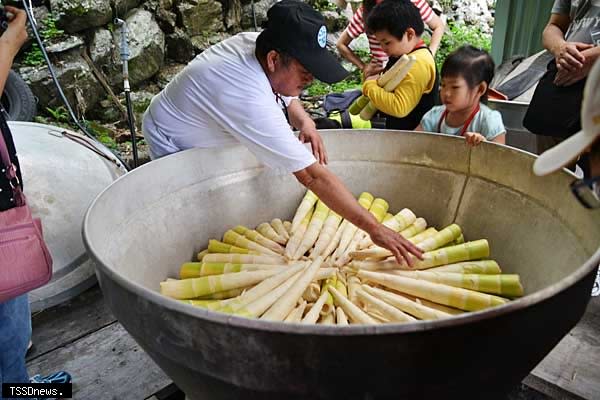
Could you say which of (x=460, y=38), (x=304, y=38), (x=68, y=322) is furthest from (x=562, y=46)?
(x=460, y=38)

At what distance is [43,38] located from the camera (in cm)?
638

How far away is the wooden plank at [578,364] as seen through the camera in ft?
6.65

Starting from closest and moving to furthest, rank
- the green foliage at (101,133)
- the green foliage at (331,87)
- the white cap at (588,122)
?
1. the white cap at (588,122)
2. the green foliage at (101,133)
3. the green foliage at (331,87)

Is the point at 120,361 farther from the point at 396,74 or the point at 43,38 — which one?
the point at 43,38

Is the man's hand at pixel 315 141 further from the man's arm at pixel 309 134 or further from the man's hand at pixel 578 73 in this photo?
the man's hand at pixel 578 73

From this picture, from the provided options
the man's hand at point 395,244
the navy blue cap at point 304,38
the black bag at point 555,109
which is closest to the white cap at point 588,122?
the man's hand at point 395,244

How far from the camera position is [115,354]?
2.37 meters

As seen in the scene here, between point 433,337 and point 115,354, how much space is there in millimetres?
1871

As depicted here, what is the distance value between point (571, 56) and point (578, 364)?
1.52 meters

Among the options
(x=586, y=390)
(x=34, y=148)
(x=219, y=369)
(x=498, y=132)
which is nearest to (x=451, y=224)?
(x=498, y=132)

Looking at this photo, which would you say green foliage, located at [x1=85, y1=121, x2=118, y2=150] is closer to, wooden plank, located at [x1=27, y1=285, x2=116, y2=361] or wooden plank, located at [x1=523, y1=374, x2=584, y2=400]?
wooden plank, located at [x1=27, y1=285, x2=116, y2=361]

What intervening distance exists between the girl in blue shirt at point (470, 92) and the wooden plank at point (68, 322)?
2.24 m

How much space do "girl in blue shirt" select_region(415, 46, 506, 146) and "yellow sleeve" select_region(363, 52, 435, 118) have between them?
0.88 ft

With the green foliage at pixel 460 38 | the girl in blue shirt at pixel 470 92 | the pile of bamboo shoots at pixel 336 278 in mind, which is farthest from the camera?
the green foliage at pixel 460 38
